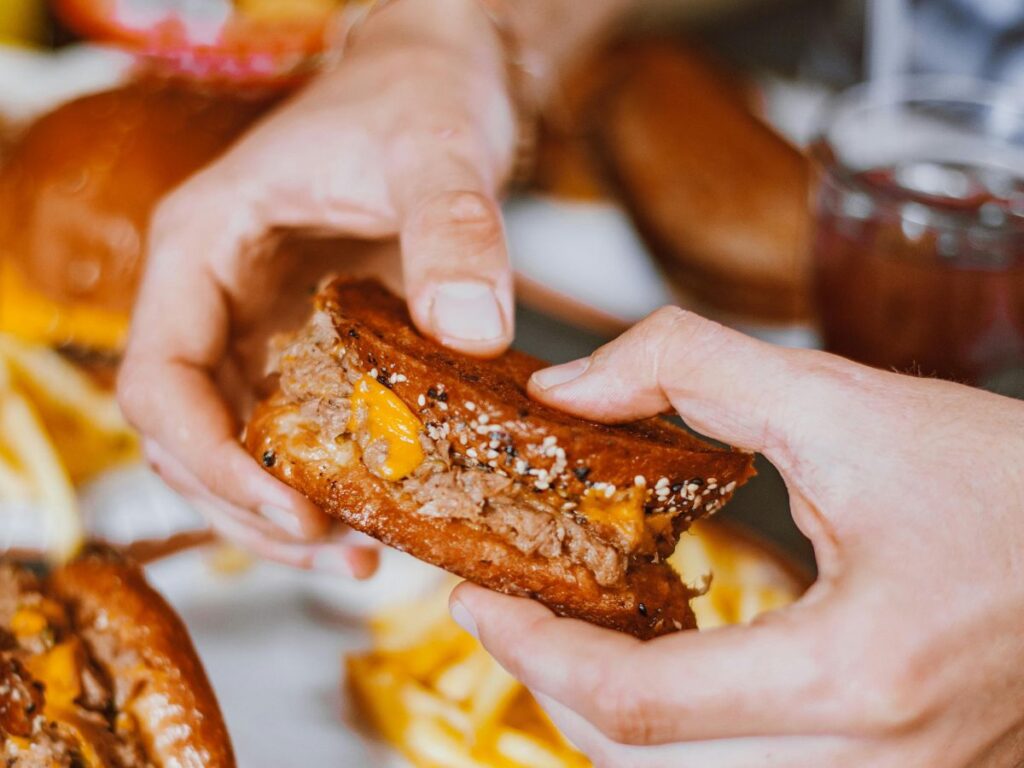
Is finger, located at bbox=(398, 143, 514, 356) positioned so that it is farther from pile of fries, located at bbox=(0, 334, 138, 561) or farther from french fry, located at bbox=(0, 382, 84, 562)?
pile of fries, located at bbox=(0, 334, 138, 561)

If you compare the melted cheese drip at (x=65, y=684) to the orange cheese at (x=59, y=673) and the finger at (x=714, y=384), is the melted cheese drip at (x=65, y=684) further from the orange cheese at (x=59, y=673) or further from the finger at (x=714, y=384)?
the finger at (x=714, y=384)

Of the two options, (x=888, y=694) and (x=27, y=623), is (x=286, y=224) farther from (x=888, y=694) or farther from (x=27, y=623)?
(x=888, y=694)

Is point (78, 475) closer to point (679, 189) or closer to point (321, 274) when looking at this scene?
point (321, 274)

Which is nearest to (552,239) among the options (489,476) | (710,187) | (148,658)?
(710,187)

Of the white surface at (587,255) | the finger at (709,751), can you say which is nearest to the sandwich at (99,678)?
the finger at (709,751)

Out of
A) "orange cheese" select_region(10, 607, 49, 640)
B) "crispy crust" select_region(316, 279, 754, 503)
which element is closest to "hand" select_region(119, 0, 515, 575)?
"crispy crust" select_region(316, 279, 754, 503)

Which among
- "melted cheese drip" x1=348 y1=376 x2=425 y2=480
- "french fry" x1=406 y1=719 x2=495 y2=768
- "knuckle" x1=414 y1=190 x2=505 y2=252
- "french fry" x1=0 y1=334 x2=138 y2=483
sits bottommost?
"french fry" x1=406 y1=719 x2=495 y2=768
